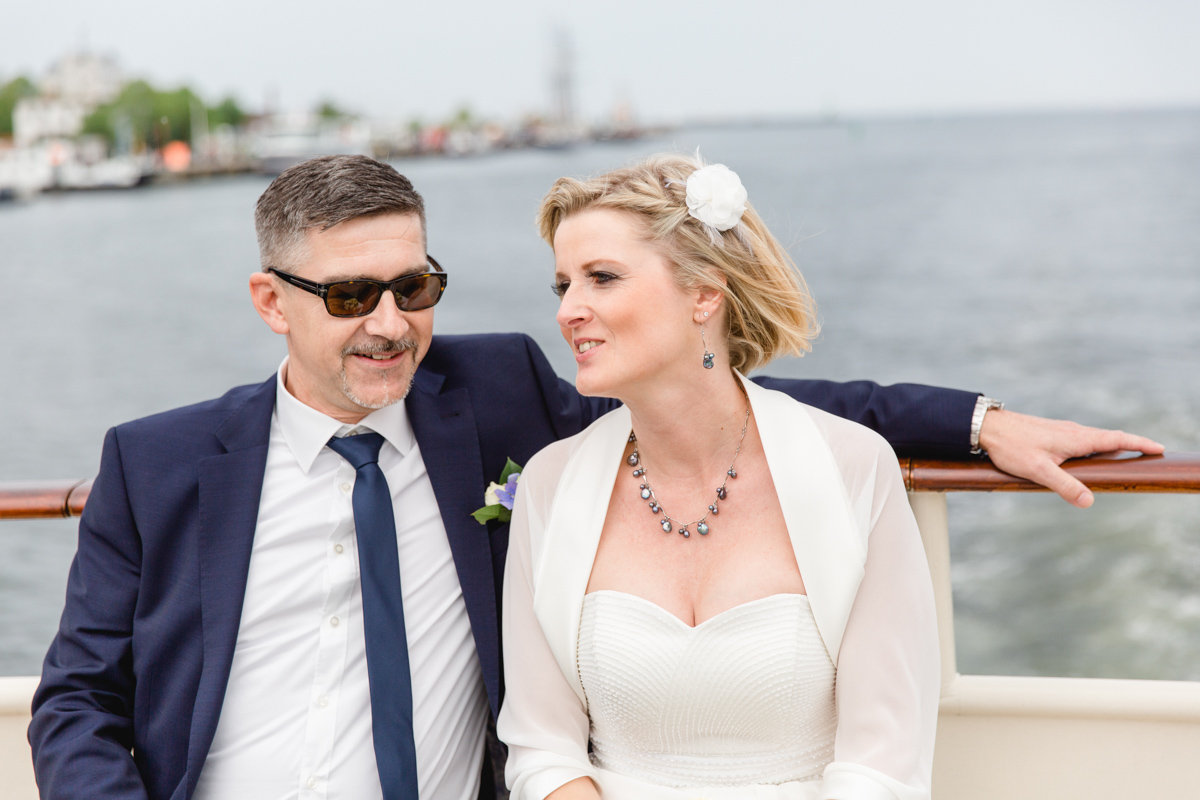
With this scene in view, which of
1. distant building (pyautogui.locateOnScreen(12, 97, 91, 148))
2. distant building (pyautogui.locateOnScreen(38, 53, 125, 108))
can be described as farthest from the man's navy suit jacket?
distant building (pyautogui.locateOnScreen(38, 53, 125, 108))

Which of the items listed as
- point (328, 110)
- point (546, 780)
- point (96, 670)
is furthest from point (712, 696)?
point (328, 110)

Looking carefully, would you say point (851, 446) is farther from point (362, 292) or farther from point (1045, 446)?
point (362, 292)

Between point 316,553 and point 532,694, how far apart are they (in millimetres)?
541

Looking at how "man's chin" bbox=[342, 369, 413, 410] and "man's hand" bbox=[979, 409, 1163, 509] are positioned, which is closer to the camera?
"man's hand" bbox=[979, 409, 1163, 509]

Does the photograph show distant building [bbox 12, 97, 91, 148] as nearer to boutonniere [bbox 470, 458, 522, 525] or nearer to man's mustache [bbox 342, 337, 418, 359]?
man's mustache [bbox 342, 337, 418, 359]

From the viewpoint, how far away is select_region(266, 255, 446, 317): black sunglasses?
2.09 m

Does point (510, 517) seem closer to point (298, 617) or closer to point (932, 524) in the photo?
point (298, 617)

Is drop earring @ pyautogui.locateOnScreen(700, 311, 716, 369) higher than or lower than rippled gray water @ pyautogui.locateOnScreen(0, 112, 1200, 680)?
higher

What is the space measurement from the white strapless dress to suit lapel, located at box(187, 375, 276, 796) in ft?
2.29

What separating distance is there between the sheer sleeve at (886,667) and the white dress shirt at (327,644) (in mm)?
789

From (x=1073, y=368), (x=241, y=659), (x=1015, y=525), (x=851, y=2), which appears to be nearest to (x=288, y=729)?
(x=241, y=659)

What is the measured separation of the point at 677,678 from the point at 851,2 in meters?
70.6

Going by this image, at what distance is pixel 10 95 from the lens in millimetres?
59562

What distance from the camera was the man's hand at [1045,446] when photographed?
6.44ft
